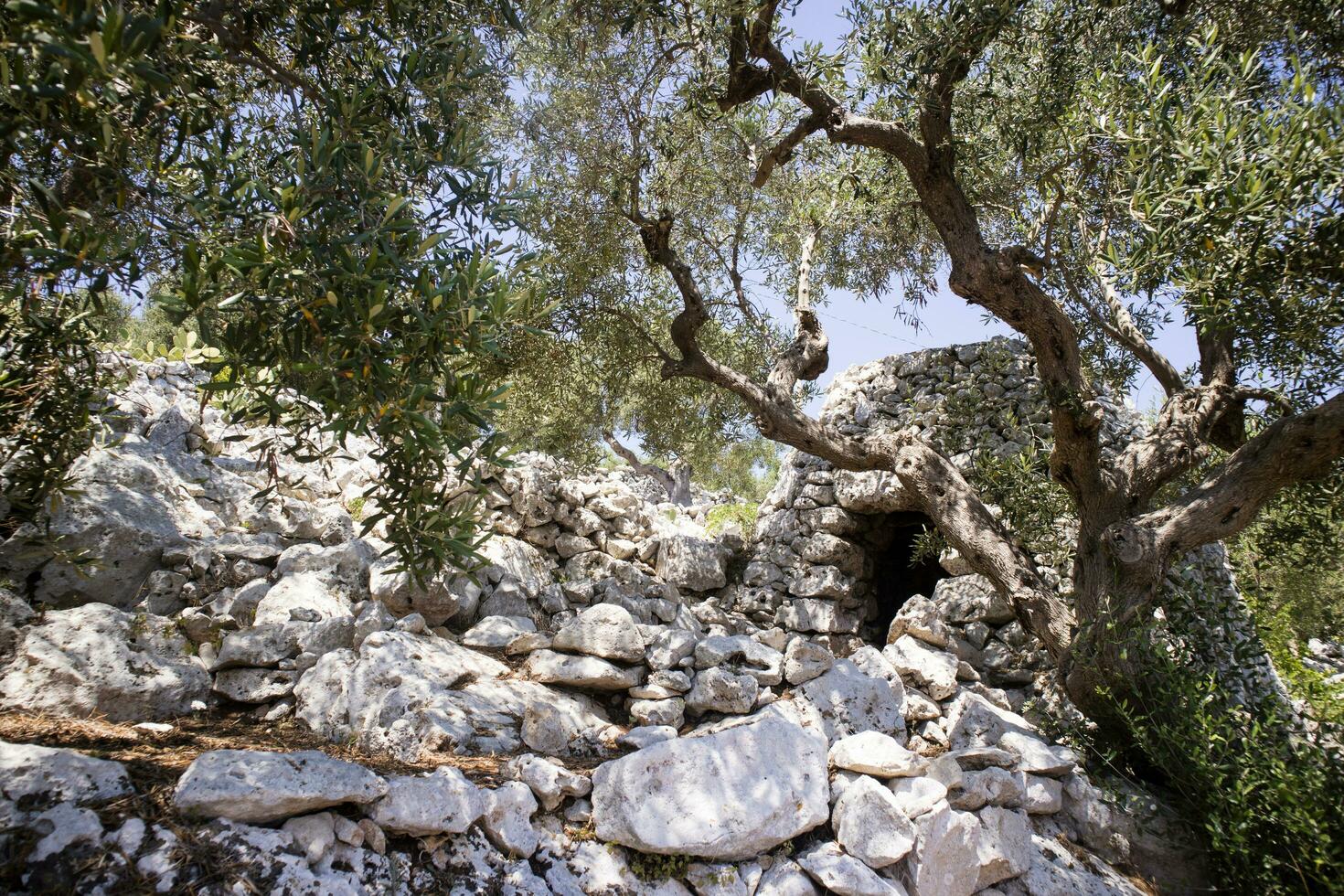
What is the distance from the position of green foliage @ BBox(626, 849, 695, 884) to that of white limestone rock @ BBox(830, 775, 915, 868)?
992 mm

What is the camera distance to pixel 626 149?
24.1 ft

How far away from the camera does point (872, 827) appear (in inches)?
173


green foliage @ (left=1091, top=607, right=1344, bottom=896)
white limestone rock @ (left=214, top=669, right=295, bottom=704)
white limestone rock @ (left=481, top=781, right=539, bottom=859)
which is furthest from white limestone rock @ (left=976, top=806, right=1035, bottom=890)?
white limestone rock @ (left=214, top=669, right=295, bottom=704)

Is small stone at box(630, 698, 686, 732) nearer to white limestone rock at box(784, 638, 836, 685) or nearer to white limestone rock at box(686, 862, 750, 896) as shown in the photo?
white limestone rock at box(784, 638, 836, 685)

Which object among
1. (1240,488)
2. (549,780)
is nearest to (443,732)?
(549,780)

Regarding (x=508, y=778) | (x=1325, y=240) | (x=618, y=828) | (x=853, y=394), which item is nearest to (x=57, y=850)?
(x=508, y=778)

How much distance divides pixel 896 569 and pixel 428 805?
312 inches

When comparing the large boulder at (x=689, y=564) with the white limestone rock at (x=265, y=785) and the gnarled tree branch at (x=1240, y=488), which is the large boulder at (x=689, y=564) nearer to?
the gnarled tree branch at (x=1240, y=488)

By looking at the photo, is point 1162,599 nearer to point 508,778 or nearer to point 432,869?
point 508,778

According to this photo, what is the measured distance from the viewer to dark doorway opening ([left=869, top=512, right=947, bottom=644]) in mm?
9555

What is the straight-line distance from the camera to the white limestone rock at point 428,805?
3.50 meters

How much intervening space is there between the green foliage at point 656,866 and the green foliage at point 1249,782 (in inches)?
118

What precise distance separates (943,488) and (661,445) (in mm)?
4025

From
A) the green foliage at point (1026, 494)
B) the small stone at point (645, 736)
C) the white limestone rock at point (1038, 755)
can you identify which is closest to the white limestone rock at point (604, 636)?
the small stone at point (645, 736)
